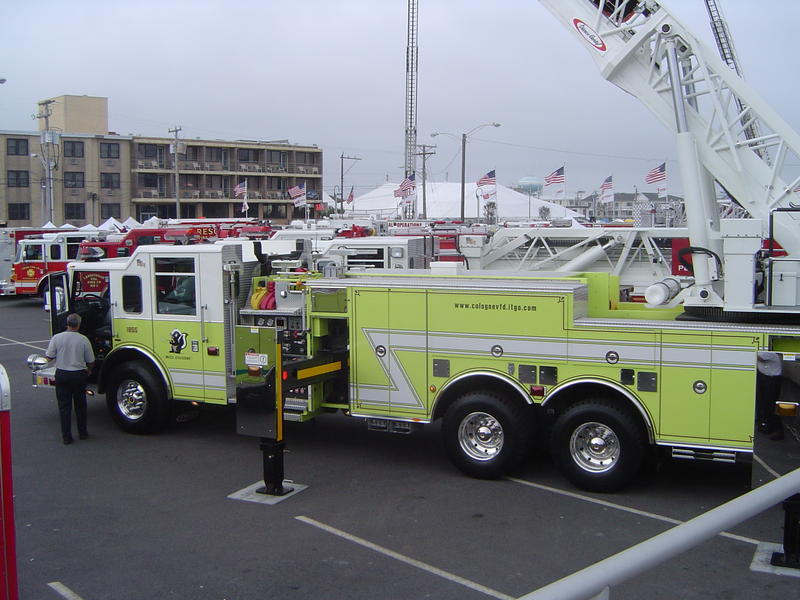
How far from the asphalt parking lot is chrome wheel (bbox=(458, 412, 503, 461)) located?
1.11 ft

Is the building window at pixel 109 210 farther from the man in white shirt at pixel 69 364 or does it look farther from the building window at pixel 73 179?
the man in white shirt at pixel 69 364

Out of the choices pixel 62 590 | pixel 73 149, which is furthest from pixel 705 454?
pixel 73 149

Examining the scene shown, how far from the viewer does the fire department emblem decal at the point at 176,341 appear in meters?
10.8

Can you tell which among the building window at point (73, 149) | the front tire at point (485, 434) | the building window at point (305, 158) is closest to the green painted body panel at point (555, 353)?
the front tire at point (485, 434)

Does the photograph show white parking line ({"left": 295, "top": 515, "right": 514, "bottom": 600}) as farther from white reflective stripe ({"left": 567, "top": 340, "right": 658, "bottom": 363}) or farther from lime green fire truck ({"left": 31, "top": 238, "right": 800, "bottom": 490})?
white reflective stripe ({"left": 567, "top": 340, "right": 658, "bottom": 363})

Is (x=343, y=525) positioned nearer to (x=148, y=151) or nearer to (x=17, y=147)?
(x=17, y=147)

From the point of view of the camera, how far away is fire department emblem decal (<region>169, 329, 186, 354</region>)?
1080 cm

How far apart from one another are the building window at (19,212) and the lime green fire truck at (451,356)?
209 feet

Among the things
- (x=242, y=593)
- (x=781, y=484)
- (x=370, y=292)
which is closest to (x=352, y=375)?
(x=370, y=292)

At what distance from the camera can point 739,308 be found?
334 inches

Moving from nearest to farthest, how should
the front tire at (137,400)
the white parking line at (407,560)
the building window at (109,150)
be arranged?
the white parking line at (407,560)
the front tire at (137,400)
the building window at (109,150)

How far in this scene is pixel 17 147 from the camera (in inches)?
2682

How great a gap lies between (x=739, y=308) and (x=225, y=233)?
21139 millimetres

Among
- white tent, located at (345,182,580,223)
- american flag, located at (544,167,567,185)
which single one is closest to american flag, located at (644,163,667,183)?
american flag, located at (544,167,567,185)
